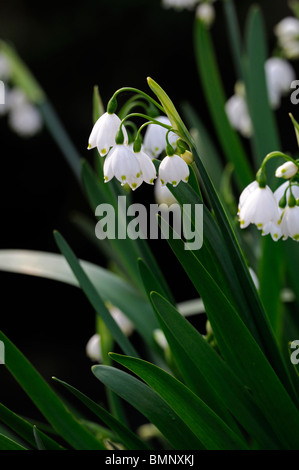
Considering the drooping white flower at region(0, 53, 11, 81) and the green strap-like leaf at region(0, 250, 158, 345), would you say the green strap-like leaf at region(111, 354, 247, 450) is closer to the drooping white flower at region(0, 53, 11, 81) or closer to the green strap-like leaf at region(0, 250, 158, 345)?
the green strap-like leaf at region(0, 250, 158, 345)

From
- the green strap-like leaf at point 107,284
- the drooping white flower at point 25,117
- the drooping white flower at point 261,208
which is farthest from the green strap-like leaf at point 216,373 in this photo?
the drooping white flower at point 25,117

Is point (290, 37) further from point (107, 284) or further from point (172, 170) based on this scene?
point (172, 170)

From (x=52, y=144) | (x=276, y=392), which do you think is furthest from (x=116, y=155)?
(x=52, y=144)

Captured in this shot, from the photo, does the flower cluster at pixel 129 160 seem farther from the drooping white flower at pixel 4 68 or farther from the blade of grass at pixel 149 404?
the drooping white flower at pixel 4 68

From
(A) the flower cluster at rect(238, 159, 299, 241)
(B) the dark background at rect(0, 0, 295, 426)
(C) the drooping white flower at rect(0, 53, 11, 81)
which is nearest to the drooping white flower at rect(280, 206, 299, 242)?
(A) the flower cluster at rect(238, 159, 299, 241)

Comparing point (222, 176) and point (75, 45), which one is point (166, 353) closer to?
point (222, 176)
